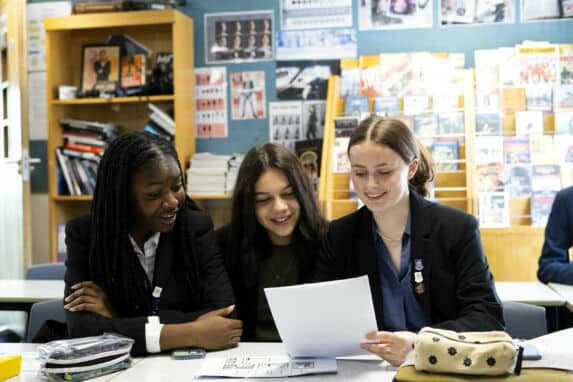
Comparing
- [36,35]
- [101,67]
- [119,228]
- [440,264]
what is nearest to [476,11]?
[101,67]

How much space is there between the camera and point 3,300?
312cm

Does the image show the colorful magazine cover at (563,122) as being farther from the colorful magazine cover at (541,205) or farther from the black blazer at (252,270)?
the black blazer at (252,270)

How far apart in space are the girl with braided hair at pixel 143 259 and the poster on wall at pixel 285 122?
8.73ft

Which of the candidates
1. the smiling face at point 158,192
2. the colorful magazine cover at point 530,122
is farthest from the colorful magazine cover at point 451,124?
the smiling face at point 158,192

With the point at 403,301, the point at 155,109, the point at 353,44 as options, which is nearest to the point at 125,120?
the point at 155,109

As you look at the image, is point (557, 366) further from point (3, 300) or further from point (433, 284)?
point (3, 300)

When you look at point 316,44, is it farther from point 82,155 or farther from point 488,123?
point 82,155

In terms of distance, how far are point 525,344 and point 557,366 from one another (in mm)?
148

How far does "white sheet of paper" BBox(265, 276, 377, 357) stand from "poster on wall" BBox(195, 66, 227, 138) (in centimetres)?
331

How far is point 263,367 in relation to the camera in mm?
1857

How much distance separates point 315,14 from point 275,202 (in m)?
2.80

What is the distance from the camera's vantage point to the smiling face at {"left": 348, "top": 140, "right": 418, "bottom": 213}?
2070 mm

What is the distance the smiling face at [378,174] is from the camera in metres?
2.07

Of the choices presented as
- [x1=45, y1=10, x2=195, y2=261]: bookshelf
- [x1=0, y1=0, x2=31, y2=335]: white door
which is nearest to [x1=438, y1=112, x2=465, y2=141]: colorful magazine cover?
[x1=45, y1=10, x2=195, y2=261]: bookshelf
